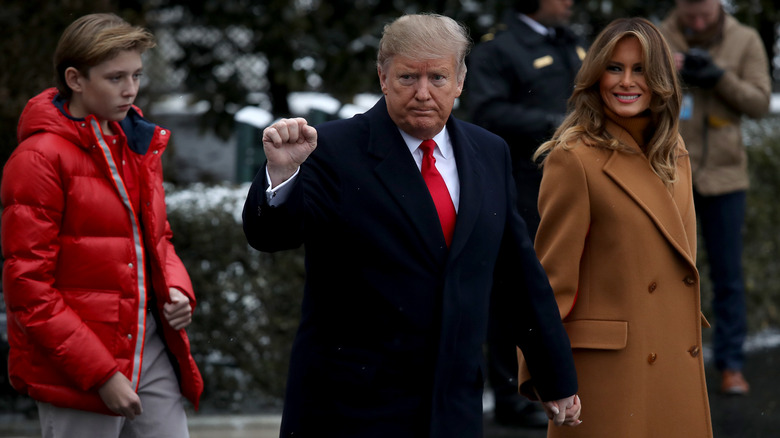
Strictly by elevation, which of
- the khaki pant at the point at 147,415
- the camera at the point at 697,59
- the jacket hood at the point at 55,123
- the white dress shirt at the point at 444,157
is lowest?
the khaki pant at the point at 147,415

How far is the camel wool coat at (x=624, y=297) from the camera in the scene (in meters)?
3.86

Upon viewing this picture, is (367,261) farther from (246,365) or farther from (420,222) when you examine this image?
(246,365)

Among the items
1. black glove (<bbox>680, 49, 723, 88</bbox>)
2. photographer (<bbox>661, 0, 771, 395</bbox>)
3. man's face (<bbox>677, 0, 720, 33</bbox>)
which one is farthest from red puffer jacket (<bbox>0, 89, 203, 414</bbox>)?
man's face (<bbox>677, 0, 720, 33</bbox>)

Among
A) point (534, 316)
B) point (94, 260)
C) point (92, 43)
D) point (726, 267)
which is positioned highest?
point (92, 43)

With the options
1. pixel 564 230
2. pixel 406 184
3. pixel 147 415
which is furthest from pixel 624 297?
pixel 147 415

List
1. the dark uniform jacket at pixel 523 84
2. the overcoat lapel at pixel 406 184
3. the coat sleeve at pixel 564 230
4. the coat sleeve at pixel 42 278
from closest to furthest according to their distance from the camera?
the overcoat lapel at pixel 406 184 < the coat sleeve at pixel 42 278 < the coat sleeve at pixel 564 230 < the dark uniform jacket at pixel 523 84

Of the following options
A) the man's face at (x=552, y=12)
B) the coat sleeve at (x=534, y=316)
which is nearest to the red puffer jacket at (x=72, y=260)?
the coat sleeve at (x=534, y=316)

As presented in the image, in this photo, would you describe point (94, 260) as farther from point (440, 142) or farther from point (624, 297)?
point (624, 297)

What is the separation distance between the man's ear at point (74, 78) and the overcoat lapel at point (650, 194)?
1.80 m

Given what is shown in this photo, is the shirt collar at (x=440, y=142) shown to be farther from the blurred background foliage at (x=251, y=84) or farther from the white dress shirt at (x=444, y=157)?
the blurred background foliage at (x=251, y=84)

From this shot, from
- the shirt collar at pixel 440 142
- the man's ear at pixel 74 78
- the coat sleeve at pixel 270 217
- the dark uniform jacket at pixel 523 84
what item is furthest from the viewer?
the dark uniform jacket at pixel 523 84

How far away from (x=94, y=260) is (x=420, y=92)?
1.30 m

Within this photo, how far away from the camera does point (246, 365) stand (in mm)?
6598

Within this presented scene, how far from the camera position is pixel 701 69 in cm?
659
